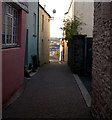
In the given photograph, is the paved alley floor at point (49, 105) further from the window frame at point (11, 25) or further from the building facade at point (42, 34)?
the building facade at point (42, 34)

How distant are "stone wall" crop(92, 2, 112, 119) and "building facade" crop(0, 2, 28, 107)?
250cm

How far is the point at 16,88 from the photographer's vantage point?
786cm

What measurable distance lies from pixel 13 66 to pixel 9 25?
1329 millimetres

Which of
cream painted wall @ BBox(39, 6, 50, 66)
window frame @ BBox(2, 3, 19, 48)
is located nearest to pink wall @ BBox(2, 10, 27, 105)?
window frame @ BBox(2, 3, 19, 48)

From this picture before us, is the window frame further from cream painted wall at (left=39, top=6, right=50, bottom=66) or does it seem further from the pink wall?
cream painted wall at (left=39, top=6, right=50, bottom=66)

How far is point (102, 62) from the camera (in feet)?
15.0

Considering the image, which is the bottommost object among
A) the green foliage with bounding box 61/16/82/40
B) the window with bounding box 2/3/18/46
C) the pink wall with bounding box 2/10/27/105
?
the pink wall with bounding box 2/10/27/105

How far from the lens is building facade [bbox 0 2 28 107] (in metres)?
6.49

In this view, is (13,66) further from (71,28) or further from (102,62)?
(71,28)

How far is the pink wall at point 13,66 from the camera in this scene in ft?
20.8

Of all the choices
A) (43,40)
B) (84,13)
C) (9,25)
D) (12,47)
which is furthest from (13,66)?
(43,40)

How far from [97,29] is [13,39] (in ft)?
12.3

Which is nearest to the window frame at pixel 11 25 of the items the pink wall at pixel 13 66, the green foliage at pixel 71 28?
the pink wall at pixel 13 66

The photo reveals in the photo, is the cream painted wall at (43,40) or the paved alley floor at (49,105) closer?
the paved alley floor at (49,105)
